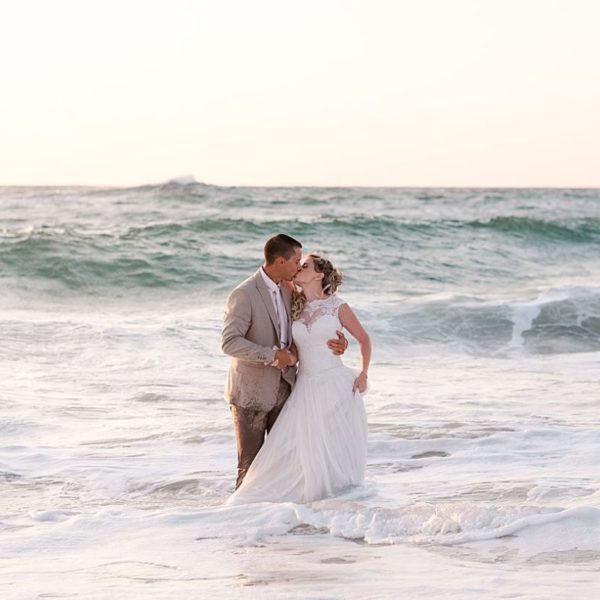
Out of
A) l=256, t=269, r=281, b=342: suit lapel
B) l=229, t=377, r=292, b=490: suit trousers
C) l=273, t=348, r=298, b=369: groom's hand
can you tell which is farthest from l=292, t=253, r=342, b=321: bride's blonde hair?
l=229, t=377, r=292, b=490: suit trousers

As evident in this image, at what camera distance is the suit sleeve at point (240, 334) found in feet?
21.6

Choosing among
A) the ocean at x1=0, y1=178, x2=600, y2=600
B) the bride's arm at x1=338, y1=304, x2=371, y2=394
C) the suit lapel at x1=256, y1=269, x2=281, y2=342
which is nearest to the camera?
the ocean at x1=0, y1=178, x2=600, y2=600

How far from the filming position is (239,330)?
6.66m

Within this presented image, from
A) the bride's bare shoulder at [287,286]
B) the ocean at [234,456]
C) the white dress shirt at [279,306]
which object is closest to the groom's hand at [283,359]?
the white dress shirt at [279,306]

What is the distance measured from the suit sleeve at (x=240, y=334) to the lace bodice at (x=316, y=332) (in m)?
0.25

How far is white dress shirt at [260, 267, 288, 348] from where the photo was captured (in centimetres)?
672

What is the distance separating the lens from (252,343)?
6.60 meters

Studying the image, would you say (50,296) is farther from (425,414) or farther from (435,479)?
(435,479)

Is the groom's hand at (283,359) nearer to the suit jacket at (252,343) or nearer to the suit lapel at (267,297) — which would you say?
the suit jacket at (252,343)

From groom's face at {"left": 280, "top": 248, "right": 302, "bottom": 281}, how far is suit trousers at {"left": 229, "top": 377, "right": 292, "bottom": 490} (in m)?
0.64

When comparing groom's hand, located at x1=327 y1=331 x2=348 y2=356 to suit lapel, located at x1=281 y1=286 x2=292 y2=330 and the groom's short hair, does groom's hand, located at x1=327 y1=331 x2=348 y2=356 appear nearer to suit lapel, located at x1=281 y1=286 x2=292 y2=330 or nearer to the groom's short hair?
suit lapel, located at x1=281 y1=286 x2=292 y2=330

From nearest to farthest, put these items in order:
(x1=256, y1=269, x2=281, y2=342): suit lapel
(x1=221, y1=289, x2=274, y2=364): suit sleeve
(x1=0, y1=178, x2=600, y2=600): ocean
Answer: (x1=0, y1=178, x2=600, y2=600): ocean → (x1=221, y1=289, x2=274, y2=364): suit sleeve → (x1=256, y1=269, x2=281, y2=342): suit lapel

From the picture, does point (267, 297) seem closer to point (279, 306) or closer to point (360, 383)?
point (279, 306)

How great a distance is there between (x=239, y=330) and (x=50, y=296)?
46.7 ft
